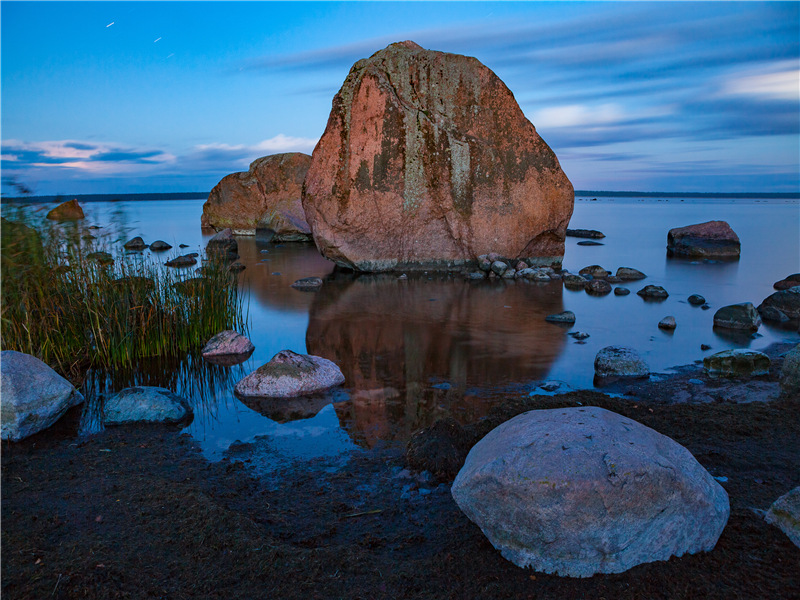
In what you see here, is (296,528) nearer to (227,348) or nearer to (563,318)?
(227,348)

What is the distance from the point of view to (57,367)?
213 inches

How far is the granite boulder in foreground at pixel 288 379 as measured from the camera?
16.8ft

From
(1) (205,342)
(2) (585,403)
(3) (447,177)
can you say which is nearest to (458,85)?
(3) (447,177)

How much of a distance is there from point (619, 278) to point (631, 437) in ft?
33.7

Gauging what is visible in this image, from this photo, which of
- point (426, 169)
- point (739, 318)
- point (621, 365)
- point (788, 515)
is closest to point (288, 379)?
point (621, 365)

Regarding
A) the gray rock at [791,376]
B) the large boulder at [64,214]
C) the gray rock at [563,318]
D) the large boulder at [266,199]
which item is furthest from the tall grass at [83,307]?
the large boulder at [266,199]

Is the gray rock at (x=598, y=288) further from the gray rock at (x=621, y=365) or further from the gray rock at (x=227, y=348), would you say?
the gray rock at (x=227, y=348)

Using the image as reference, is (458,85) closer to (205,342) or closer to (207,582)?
(205,342)

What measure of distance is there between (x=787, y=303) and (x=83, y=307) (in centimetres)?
901

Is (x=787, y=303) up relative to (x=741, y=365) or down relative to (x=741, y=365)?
up

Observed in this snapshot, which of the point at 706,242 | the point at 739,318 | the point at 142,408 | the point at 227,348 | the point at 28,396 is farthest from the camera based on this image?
the point at 706,242

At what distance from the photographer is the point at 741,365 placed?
5.58 metres

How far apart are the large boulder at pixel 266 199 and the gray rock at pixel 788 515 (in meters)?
19.6

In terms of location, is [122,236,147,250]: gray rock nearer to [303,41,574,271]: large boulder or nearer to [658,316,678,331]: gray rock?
[303,41,574,271]: large boulder
